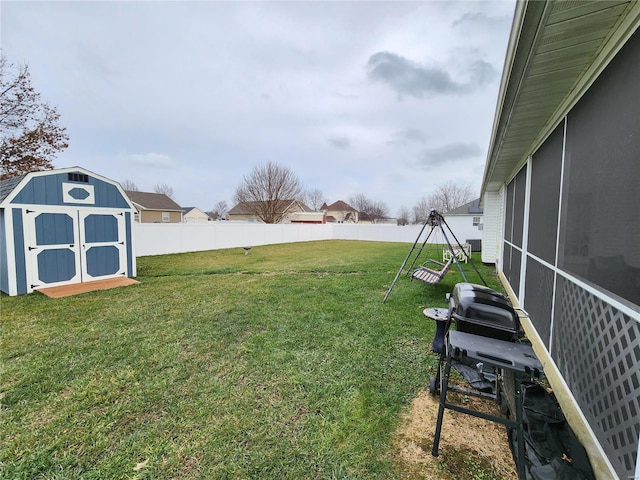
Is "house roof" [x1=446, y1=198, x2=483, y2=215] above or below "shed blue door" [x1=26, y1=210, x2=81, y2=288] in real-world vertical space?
above

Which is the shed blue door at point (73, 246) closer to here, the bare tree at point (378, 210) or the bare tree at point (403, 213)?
the bare tree at point (378, 210)

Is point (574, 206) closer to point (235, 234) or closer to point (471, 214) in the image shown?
point (235, 234)

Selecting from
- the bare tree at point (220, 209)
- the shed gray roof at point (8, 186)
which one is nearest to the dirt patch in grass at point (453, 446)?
the shed gray roof at point (8, 186)

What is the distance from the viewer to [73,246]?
627 cm

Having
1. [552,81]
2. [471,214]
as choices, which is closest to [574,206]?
[552,81]

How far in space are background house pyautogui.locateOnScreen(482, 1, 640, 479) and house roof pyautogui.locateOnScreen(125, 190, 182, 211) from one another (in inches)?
1133

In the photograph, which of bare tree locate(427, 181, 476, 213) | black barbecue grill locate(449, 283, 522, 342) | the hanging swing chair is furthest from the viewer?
bare tree locate(427, 181, 476, 213)

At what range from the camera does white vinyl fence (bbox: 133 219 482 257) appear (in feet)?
38.9

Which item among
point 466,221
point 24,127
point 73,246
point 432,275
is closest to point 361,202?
point 466,221

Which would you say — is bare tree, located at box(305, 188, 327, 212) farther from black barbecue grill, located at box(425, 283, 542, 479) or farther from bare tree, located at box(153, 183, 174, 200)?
black barbecue grill, located at box(425, 283, 542, 479)

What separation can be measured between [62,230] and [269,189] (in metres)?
20.3

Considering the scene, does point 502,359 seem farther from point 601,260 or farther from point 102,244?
point 102,244

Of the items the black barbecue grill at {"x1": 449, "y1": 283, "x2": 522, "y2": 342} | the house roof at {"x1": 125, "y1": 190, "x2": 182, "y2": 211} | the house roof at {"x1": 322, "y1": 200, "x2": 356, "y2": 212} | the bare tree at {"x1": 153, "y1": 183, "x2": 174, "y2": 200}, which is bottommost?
the black barbecue grill at {"x1": 449, "y1": 283, "x2": 522, "y2": 342}

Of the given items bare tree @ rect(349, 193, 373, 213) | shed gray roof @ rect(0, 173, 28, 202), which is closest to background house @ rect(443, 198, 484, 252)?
shed gray roof @ rect(0, 173, 28, 202)
